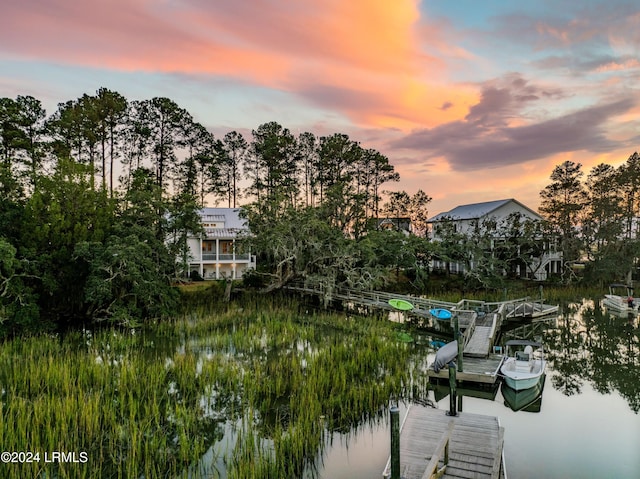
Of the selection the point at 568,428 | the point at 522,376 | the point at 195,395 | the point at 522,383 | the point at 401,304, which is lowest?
the point at 568,428

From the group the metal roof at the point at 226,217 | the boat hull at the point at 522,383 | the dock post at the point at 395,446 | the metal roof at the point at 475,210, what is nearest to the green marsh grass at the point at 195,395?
the dock post at the point at 395,446

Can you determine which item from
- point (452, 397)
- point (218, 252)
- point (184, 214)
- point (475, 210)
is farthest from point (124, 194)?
point (475, 210)

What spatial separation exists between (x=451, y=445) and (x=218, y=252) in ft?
100

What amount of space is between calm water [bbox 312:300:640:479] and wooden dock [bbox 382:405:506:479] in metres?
1.05

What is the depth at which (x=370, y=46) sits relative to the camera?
18.6 meters

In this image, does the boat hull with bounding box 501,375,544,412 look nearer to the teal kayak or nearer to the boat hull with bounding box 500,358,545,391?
the boat hull with bounding box 500,358,545,391

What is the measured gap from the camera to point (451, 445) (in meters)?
8.17

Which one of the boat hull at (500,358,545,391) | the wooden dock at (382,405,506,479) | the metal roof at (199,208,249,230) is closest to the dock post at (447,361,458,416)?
the wooden dock at (382,405,506,479)

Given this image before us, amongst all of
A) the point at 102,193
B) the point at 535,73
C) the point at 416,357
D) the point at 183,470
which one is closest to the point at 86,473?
the point at 183,470

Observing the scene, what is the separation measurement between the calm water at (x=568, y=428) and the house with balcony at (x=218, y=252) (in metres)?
25.7

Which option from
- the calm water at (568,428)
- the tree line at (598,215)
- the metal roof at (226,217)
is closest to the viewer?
the calm water at (568,428)

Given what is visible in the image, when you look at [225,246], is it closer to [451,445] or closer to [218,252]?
[218,252]

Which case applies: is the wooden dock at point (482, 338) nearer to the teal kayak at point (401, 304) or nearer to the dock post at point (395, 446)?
the teal kayak at point (401, 304)

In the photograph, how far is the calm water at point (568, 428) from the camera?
8758 mm
